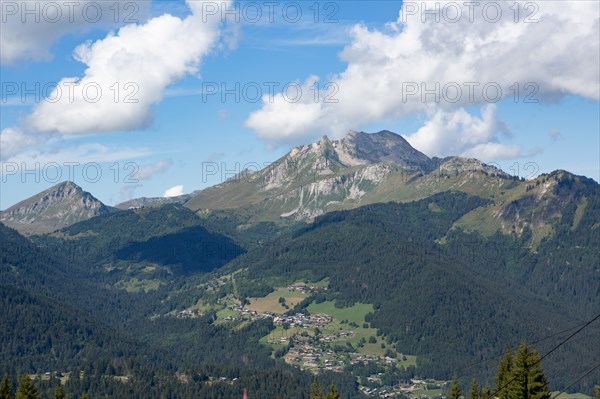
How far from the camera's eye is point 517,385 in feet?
367

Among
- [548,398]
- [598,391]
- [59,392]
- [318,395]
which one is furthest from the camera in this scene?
[318,395]

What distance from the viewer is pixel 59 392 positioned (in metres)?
132

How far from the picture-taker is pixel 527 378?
111062 mm

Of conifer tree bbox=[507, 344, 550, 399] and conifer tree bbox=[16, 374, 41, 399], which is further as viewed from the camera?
conifer tree bbox=[16, 374, 41, 399]

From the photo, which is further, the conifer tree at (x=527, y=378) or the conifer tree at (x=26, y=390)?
the conifer tree at (x=26, y=390)

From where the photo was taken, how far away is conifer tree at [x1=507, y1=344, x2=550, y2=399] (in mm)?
110750

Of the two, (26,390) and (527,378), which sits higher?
(527,378)

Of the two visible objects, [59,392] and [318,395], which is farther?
[318,395]

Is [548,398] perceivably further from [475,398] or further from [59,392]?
[59,392]

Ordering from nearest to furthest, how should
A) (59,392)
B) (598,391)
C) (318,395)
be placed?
(598,391) < (59,392) < (318,395)

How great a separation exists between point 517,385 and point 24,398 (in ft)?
245

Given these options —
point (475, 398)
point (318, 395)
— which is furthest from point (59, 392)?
point (475, 398)

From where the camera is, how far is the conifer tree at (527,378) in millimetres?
110750

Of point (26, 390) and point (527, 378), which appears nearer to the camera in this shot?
point (527, 378)
